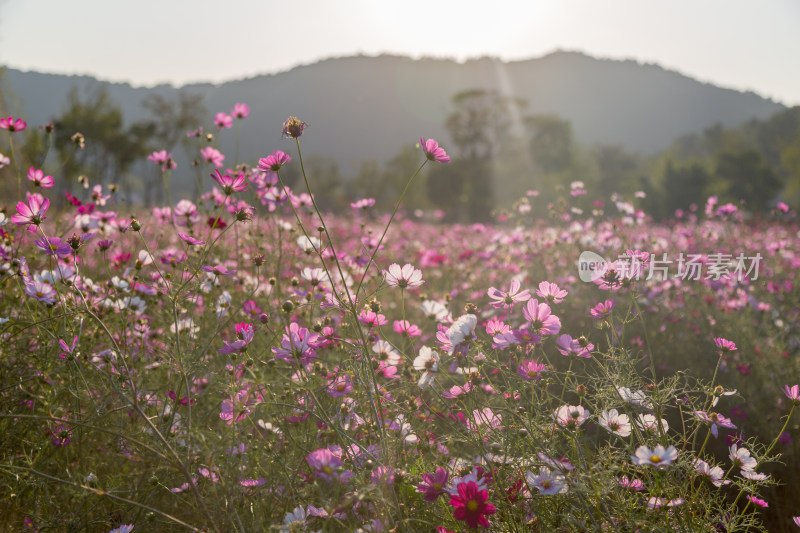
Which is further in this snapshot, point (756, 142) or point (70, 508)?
point (756, 142)

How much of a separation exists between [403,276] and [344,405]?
45 centimetres

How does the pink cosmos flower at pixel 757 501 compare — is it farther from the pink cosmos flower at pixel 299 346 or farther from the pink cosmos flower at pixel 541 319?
the pink cosmos flower at pixel 299 346

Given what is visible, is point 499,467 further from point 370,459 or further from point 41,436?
point 41,436

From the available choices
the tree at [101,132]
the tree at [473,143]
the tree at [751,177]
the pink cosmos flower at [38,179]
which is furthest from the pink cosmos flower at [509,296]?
the tree at [751,177]

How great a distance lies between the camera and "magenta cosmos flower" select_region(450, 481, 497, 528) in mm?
1093

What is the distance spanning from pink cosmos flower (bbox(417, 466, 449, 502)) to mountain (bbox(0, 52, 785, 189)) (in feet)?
338

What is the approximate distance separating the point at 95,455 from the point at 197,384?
1.62 feet

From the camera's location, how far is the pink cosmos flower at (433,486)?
1173 mm

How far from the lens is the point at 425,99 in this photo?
130 metres

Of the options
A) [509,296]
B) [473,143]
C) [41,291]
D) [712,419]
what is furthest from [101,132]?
[712,419]

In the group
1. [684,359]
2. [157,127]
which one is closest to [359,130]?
[157,127]

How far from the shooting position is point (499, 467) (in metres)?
1.32

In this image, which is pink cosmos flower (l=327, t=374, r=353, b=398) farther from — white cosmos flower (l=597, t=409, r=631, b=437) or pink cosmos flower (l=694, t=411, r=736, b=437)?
pink cosmos flower (l=694, t=411, r=736, b=437)

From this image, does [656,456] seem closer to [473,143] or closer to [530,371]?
[530,371]
